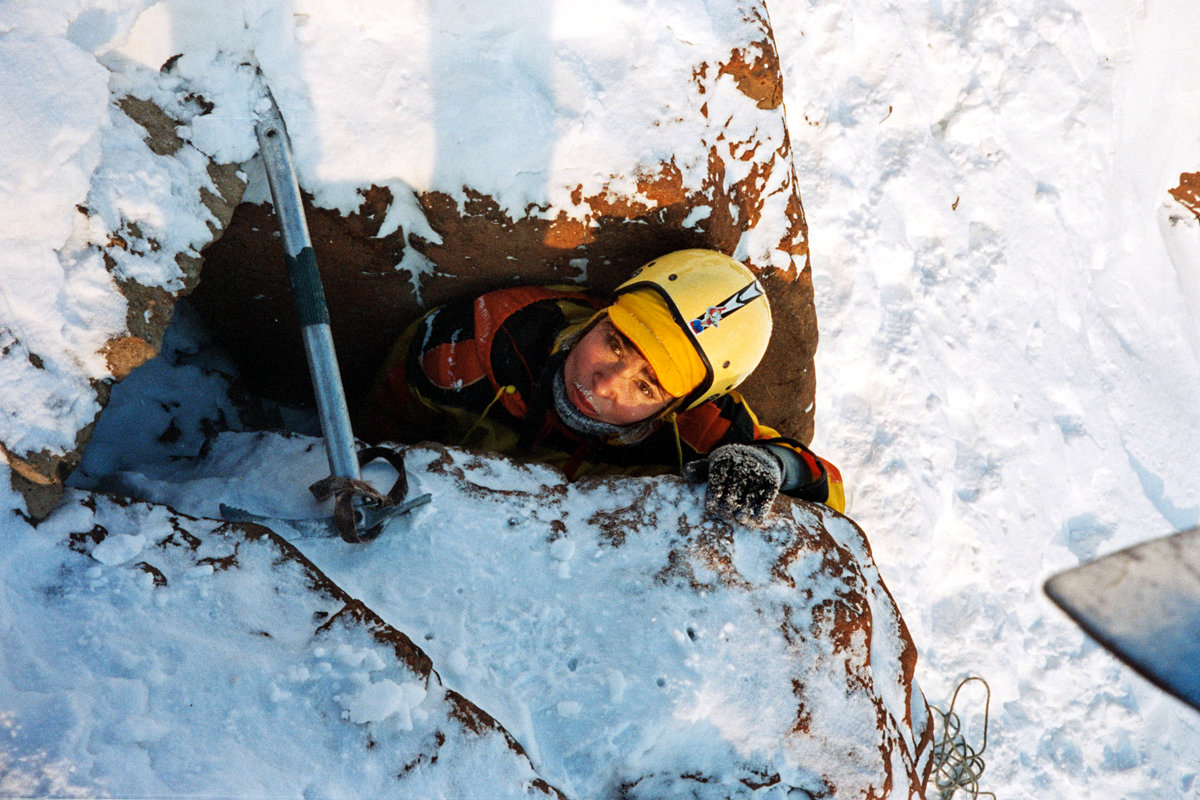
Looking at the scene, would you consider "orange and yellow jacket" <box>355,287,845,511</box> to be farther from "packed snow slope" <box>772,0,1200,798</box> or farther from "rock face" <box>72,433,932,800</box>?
"packed snow slope" <box>772,0,1200,798</box>

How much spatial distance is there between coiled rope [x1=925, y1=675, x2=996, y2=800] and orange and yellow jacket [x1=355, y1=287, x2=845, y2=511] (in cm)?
109

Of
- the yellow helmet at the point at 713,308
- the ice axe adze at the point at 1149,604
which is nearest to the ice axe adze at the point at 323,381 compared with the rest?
the yellow helmet at the point at 713,308

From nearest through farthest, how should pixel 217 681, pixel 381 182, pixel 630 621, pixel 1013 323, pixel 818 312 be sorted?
pixel 217 681 < pixel 630 621 < pixel 381 182 < pixel 818 312 < pixel 1013 323

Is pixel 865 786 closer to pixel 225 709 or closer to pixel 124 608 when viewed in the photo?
pixel 225 709

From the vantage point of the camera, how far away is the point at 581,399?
2.50 meters

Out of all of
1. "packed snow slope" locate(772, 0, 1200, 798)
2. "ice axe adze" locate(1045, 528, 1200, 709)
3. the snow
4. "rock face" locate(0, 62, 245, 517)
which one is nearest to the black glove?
the snow

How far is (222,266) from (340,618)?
4.83ft

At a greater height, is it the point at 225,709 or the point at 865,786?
the point at 225,709

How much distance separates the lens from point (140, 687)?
145cm

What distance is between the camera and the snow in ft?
5.12

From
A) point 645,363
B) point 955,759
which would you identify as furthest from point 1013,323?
point 645,363

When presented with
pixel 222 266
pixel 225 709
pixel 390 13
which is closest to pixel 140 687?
pixel 225 709

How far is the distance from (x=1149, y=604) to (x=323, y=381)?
326 centimetres

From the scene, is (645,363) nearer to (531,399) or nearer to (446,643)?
(531,399)
